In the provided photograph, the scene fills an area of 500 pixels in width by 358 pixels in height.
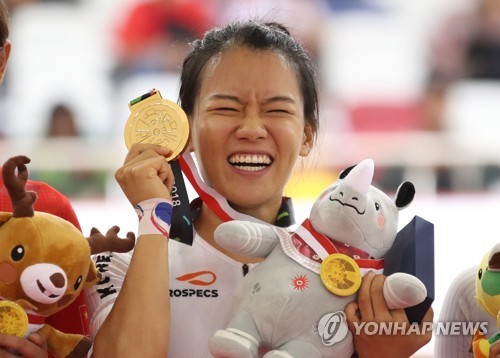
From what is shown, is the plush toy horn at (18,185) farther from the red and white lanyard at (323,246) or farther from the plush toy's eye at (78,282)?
the red and white lanyard at (323,246)

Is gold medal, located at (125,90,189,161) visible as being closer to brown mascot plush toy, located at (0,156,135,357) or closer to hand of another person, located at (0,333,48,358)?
brown mascot plush toy, located at (0,156,135,357)

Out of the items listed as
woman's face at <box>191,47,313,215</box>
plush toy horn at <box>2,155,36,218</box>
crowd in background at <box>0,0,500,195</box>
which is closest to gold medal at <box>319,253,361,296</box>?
woman's face at <box>191,47,313,215</box>

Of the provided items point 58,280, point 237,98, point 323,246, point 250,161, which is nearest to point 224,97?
point 237,98

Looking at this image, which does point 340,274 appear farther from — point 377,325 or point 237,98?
point 237,98

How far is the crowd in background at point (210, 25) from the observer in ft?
16.3

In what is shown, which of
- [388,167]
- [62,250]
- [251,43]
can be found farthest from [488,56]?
[62,250]

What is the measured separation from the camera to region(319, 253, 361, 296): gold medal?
1.49m

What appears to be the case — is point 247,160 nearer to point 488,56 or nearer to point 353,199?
point 353,199

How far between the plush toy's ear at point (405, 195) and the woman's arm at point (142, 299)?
38 centimetres

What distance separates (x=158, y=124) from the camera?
1635 mm

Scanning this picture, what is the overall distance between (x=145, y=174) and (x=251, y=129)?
0.69 ft

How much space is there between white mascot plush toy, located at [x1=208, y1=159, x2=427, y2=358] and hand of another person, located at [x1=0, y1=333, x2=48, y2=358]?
26 centimetres

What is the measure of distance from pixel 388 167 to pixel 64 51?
1931mm

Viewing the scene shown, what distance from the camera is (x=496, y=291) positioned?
1.50m
